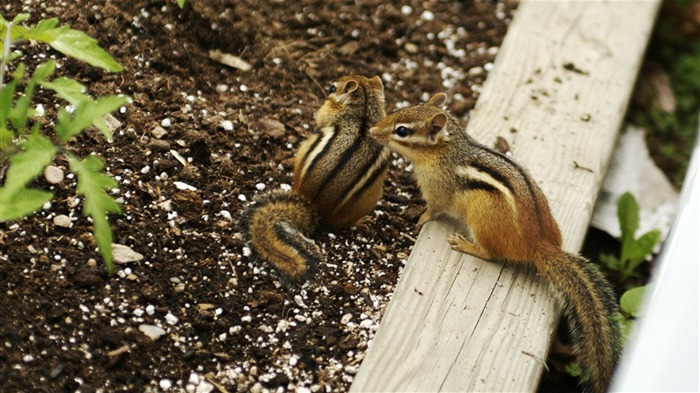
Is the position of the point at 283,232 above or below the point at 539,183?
above

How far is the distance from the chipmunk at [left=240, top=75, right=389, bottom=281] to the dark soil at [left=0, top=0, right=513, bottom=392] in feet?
0.23

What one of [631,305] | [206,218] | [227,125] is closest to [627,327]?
[631,305]

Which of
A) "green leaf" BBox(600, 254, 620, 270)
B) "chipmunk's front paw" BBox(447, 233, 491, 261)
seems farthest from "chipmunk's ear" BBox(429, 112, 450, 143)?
"green leaf" BBox(600, 254, 620, 270)

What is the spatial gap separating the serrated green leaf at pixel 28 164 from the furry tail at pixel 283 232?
0.96m

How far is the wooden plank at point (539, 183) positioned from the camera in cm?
271

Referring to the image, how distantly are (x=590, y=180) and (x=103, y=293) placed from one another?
193 centimetres

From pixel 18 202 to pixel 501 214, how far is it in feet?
5.30

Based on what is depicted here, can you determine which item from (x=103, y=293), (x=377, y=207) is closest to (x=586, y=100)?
(x=377, y=207)

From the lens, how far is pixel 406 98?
3.97 metres

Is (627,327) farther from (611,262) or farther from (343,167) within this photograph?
(343,167)

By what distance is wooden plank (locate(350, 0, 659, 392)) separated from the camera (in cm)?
271

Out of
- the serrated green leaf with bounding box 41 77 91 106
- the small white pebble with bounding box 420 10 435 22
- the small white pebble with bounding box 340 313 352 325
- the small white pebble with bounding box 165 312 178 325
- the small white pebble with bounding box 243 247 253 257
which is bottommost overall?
the small white pebble with bounding box 420 10 435 22

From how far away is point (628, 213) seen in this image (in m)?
3.63

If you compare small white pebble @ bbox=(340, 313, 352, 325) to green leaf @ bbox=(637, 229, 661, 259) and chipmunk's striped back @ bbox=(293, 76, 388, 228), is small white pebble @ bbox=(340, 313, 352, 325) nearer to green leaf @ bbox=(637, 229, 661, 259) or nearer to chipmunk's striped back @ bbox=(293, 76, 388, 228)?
chipmunk's striped back @ bbox=(293, 76, 388, 228)
